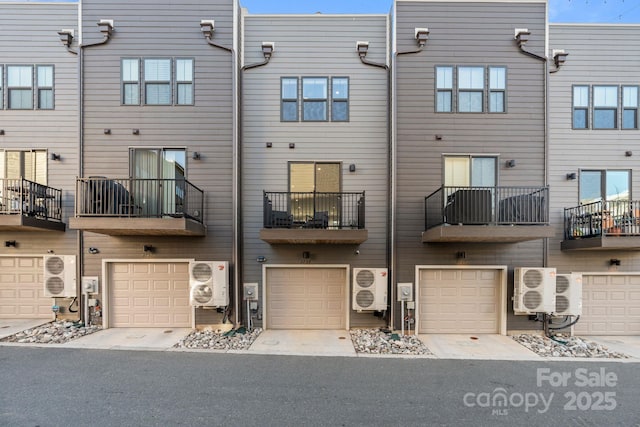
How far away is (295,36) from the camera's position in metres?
7.10

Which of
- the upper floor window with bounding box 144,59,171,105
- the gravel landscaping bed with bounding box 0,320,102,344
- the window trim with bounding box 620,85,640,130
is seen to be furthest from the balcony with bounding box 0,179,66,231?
the window trim with bounding box 620,85,640,130

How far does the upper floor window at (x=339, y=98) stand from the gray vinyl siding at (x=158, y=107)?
2512 millimetres

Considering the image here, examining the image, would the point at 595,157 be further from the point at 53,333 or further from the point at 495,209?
the point at 53,333

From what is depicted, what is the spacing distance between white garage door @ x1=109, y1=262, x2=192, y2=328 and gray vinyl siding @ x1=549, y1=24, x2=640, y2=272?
894cm

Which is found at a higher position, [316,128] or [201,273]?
[316,128]

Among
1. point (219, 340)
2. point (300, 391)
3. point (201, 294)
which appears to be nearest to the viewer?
point (300, 391)

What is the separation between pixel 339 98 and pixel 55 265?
798 centimetres

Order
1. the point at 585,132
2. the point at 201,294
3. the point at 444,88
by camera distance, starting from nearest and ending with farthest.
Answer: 1. the point at 201,294
2. the point at 444,88
3. the point at 585,132

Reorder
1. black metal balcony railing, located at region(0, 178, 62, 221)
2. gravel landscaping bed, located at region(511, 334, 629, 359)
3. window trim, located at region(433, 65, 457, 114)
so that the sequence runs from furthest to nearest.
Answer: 1. window trim, located at region(433, 65, 457, 114)
2. black metal balcony railing, located at region(0, 178, 62, 221)
3. gravel landscaping bed, located at region(511, 334, 629, 359)

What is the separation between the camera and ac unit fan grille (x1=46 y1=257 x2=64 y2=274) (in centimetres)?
673

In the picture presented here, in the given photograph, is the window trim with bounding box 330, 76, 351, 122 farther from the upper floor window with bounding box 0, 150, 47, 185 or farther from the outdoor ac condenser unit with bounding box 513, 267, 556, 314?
the upper floor window with bounding box 0, 150, 47, 185

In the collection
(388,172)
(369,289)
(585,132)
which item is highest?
(585,132)

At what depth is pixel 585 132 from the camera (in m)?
7.01

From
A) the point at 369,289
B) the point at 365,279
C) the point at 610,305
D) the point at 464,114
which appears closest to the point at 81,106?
the point at 365,279
